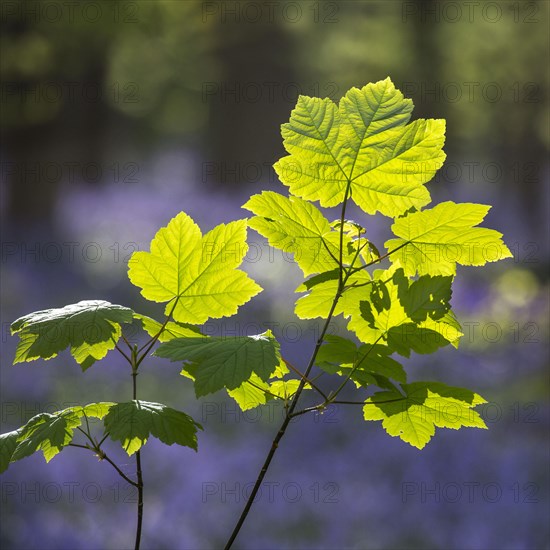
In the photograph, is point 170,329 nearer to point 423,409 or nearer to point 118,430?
point 118,430

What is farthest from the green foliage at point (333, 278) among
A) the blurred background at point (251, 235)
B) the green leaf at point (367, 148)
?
the blurred background at point (251, 235)

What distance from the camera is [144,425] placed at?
61 cm

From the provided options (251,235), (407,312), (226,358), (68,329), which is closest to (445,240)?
(407,312)

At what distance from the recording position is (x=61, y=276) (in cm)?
507

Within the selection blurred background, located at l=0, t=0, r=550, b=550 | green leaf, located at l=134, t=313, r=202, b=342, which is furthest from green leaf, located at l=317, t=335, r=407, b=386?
blurred background, located at l=0, t=0, r=550, b=550

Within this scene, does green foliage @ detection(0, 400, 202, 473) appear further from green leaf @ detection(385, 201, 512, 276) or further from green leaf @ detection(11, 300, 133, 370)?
green leaf @ detection(385, 201, 512, 276)

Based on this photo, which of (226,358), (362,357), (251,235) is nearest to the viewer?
(226,358)

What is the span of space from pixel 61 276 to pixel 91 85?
115 inches

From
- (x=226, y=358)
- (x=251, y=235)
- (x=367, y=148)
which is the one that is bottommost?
(x=251, y=235)

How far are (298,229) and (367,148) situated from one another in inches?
3.7

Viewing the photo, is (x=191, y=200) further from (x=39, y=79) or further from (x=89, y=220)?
(x=39, y=79)

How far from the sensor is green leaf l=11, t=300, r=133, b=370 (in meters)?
0.61

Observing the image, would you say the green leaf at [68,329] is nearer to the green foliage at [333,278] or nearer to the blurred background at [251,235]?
the green foliage at [333,278]

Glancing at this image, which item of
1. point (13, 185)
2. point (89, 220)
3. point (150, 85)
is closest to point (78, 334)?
point (89, 220)
